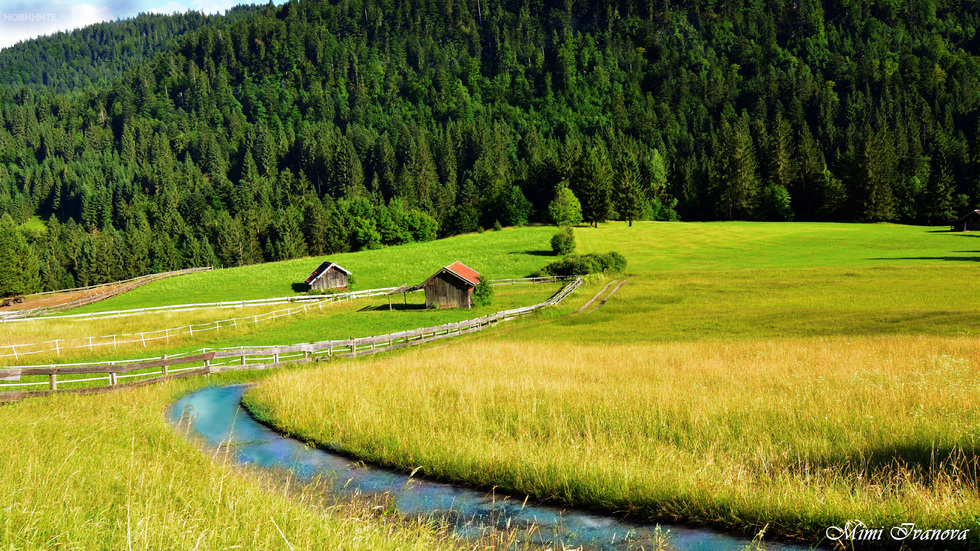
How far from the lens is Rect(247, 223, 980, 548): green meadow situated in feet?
26.7

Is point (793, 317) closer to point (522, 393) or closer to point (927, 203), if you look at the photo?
point (522, 393)

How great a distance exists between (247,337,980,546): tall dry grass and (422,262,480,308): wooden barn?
110 ft

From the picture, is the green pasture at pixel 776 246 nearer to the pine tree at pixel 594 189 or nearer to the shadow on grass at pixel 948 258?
the shadow on grass at pixel 948 258

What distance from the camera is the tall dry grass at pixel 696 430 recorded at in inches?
318

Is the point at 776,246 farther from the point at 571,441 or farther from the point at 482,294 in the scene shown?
the point at 571,441

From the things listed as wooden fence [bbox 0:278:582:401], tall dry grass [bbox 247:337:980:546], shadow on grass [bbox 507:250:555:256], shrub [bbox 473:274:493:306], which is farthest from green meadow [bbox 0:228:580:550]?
shadow on grass [bbox 507:250:555:256]

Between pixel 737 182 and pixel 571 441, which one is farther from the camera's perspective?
pixel 737 182

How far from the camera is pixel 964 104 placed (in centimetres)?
18638

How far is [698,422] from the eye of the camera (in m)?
11.9

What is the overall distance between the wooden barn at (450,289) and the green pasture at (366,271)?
18192 millimetres

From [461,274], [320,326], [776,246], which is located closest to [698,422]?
[320,326]

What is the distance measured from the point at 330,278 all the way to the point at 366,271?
947 cm

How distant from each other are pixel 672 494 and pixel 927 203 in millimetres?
129780

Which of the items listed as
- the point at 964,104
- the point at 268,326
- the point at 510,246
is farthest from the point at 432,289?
the point at 964,104
